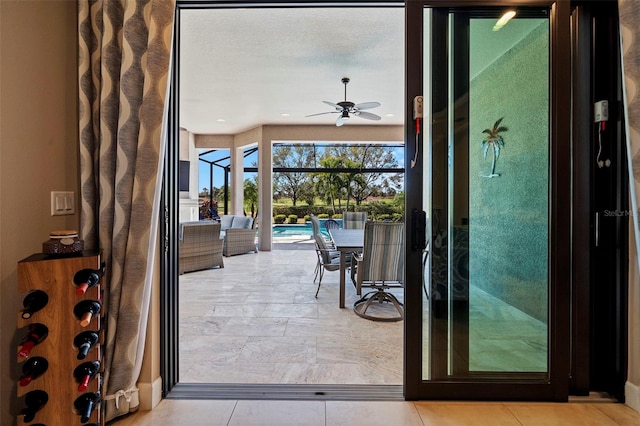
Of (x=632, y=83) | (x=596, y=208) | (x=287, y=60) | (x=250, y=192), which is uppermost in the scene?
(x=287, y=60)

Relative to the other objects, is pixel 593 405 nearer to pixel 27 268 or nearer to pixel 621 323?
pixel 621 323

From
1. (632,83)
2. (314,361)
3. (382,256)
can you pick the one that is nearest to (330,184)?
(382,256)

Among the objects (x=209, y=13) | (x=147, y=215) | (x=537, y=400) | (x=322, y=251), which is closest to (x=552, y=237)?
(x=537, y=400)

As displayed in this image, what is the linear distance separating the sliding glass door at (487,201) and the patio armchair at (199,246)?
4316 millimetres

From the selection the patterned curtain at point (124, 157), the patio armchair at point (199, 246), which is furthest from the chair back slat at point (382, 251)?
the patio armchair at point (199, 246)

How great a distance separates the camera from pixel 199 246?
5.51 metres

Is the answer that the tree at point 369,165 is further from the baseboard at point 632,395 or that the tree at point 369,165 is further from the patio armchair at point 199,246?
the baseboard at point 632,395

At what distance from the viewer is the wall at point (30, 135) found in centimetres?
151

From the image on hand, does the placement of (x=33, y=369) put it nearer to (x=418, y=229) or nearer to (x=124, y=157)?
A: (x=124, y=157)

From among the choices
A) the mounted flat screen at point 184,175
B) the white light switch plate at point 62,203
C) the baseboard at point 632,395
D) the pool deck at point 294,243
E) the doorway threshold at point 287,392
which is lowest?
the doorway threshold at point 287,392

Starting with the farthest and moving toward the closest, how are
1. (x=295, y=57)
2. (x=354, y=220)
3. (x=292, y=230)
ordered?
(x=292, y=230) → (x=354, y=220) → (x=295, y=57)

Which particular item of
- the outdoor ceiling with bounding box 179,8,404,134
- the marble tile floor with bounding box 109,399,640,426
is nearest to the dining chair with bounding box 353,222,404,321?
the marble tile floor with bounding box 109,399,640,426

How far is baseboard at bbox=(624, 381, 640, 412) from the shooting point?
1.85m

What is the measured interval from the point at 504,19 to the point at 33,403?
3099 mm
